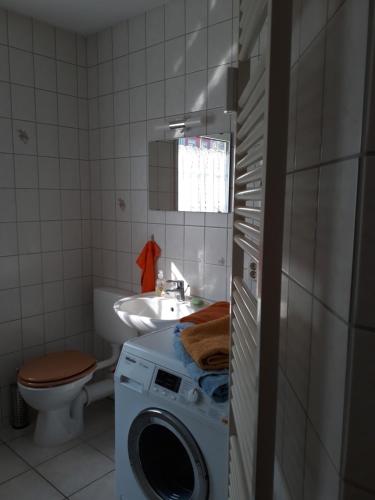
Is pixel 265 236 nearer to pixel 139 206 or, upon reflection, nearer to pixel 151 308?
pixel 151 308

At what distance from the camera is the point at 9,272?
2500 millimetres

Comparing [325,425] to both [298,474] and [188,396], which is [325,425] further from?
[188,396]

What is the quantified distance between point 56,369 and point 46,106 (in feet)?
5.40

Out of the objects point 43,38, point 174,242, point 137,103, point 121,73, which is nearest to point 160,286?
point 174,242

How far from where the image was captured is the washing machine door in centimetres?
152

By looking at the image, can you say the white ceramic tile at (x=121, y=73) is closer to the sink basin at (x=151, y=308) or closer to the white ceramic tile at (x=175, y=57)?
the white ceramic tile at (x=175, y=57)

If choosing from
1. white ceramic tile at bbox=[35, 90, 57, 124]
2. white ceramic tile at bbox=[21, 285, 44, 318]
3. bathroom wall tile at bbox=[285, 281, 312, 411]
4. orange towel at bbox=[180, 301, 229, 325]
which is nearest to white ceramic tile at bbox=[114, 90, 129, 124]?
white ceramic tile at bbox=[35, 90, 57, 124]

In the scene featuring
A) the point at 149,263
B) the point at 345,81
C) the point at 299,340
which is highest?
the point at 345,81

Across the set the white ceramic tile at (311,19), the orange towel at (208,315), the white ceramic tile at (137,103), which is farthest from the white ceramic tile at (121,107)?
the white ceramic tile at (311,19)

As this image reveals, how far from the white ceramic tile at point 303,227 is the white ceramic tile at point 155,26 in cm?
193

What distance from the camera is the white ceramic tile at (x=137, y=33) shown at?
2381 millimetres

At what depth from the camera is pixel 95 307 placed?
108 inches

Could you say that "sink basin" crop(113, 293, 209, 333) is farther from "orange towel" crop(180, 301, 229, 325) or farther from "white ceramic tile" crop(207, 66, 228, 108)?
"white ceramic tile" crop(207, 66, 228, 108)

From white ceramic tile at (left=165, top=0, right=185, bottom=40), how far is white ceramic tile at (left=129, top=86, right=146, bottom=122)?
1.13 feet
